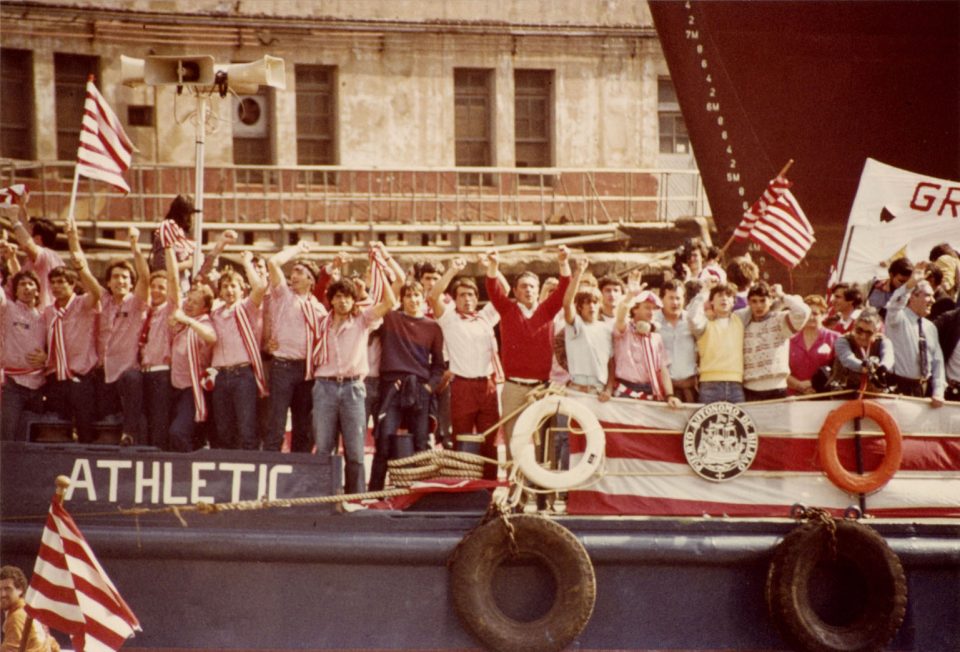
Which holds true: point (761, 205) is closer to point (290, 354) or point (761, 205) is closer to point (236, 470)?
point (290, 354)

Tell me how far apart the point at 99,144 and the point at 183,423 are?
281cm

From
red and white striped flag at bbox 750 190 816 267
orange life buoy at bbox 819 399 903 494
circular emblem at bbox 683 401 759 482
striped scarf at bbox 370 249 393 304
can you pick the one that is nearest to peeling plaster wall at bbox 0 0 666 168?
red and white striped flag at bbox 750 190 816 267

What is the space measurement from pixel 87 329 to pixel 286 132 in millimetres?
15110

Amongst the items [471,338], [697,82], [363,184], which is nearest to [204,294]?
[471,338]

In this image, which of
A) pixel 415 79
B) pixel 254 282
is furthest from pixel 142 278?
pixel 415 79

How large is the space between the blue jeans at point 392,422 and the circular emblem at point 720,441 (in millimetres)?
1954

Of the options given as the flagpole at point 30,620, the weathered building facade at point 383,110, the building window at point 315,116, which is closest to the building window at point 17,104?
the weathered building facade at point 383,110

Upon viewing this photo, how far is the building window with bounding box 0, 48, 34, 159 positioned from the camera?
24.2 m

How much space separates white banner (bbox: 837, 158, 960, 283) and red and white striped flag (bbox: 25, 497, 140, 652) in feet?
24.7

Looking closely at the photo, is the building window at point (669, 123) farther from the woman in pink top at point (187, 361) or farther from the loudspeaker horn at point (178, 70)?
the woman in pink top at point (187, 361)

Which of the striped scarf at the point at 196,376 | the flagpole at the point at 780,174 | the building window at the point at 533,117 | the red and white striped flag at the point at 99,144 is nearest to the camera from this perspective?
the striped scarf at the point at 196,376

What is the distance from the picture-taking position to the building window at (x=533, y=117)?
26.9 metres

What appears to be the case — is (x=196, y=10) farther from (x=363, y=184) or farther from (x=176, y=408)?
(x=176, y=408)

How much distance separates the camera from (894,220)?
13734mm
